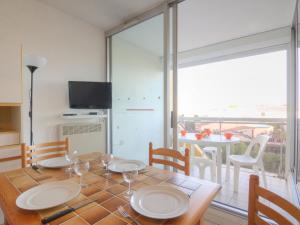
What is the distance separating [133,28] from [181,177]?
2.38 metres

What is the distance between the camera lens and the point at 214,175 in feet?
8.66

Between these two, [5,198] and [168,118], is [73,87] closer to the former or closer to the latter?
[168,118]

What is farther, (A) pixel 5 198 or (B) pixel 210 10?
(B) pixel 210 10

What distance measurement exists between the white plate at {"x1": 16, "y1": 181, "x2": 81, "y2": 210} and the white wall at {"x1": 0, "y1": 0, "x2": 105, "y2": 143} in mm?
1443

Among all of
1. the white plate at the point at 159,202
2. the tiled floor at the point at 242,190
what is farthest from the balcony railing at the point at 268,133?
the white plate at the point at 159,202

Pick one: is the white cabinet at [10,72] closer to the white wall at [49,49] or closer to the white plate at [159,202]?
the white wall at [49,49]

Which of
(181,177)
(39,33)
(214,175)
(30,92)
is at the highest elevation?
(39,33)

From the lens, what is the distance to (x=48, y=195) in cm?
90

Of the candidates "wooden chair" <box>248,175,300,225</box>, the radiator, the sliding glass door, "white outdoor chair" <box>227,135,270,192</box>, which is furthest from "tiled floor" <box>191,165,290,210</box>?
the radiator

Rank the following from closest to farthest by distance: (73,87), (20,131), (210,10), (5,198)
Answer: (5,198) < (20,131) < (210,10) < (73,87)

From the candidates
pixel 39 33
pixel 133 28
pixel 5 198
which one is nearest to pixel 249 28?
pixel 133 28

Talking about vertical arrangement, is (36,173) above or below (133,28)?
below

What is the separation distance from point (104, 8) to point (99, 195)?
2.37 m

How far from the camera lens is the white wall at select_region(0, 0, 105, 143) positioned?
2.06 metres
